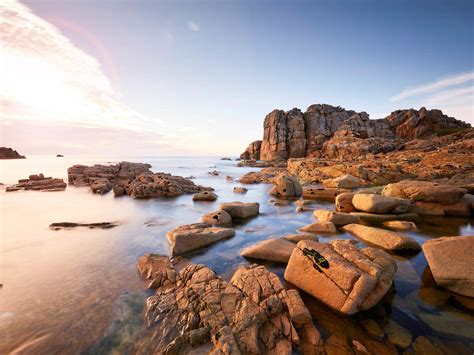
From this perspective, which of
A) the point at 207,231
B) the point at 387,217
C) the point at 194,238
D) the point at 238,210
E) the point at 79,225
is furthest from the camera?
the point at 238,210

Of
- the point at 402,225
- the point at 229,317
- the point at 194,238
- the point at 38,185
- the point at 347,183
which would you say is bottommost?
the point at 402,225

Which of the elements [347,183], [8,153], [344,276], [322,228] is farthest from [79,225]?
[8,153]

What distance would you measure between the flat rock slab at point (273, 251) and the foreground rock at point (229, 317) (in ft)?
7.02

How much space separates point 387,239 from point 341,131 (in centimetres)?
7725

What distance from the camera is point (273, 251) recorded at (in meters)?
9.40

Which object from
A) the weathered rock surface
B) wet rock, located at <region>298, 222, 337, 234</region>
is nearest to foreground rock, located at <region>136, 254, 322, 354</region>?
wet rock, located at <region>298, 222, 337, 234</region>

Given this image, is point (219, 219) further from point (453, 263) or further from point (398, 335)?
point (453, 263)

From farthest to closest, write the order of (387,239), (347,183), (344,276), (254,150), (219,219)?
(254,150) → (347,183) → (219,219) → (387,239) → (344,276)

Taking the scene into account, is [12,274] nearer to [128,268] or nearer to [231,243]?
[128,268]

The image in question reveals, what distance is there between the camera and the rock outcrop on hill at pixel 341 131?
6269cm

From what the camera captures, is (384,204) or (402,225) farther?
(384,204)

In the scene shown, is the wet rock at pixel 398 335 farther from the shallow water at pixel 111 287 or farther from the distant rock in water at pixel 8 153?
the distant rock in water at pixel 8 153

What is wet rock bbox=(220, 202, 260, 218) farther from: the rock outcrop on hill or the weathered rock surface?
the weathered rock surface

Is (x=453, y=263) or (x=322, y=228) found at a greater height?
(x=453, y=263)
